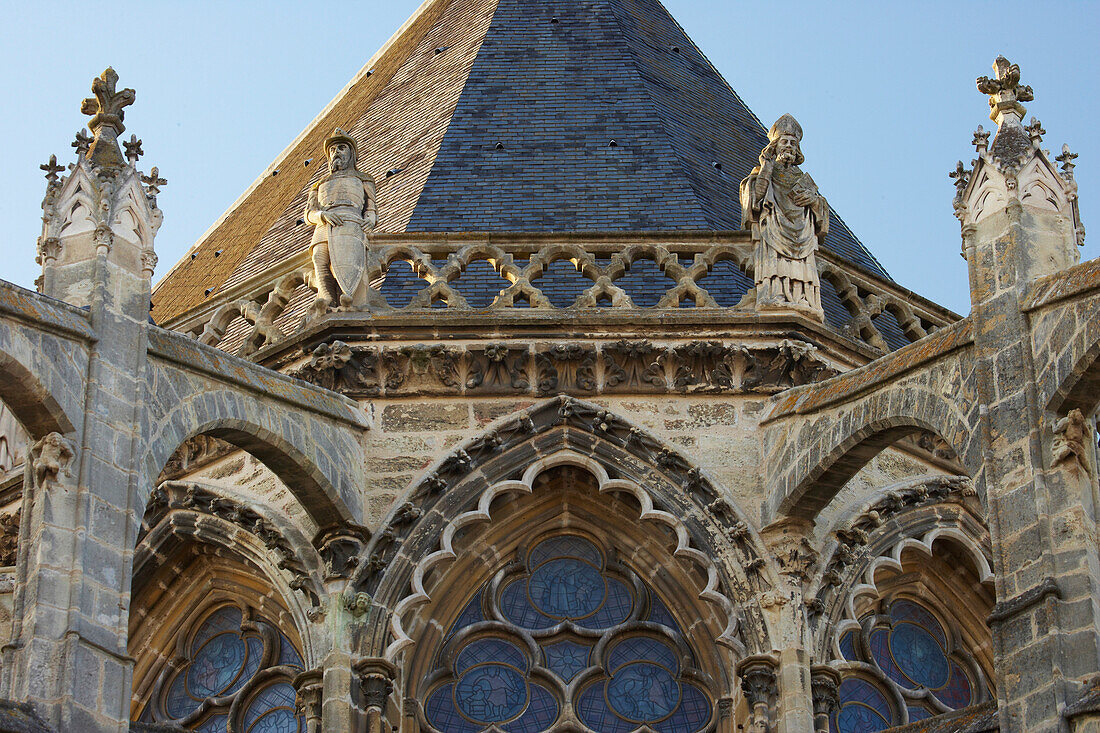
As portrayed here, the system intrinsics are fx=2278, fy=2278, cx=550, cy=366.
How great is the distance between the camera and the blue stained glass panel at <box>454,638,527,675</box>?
13391 mm

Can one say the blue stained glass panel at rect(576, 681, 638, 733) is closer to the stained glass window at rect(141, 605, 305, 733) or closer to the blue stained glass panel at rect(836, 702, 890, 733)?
the blue stained glass panel at rect(836, 702, 890, 733)

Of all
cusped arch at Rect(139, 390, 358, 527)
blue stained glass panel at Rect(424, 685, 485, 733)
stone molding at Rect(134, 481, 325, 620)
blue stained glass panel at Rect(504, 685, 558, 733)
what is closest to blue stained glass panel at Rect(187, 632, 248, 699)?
stone molding at Rect(134, 481, 325, 620)

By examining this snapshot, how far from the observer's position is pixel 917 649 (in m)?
13.9

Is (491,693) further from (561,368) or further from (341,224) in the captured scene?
(341,224)

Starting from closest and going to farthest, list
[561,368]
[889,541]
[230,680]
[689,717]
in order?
[689,717] → [889,541] → [230,680] → [561,368]

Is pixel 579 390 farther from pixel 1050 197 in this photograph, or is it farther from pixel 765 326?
pixel 1050 197

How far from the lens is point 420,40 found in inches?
796

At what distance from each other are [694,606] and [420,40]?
8.32 m

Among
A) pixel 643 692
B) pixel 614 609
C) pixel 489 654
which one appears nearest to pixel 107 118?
pixel 489 654

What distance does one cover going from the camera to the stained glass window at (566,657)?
1320 centimetres

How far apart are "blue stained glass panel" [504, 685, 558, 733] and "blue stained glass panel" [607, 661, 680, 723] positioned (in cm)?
34

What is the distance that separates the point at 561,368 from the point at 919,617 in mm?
2680

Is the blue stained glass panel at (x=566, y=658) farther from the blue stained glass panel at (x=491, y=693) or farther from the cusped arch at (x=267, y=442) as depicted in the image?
the cusped arch at (x=267, y=442)

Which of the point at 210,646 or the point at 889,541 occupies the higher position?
the point at 889,541
